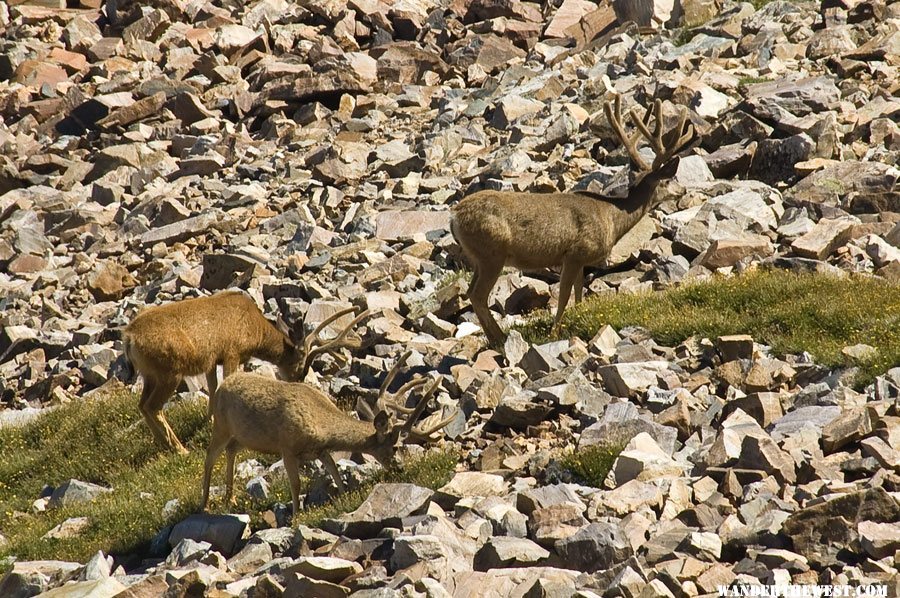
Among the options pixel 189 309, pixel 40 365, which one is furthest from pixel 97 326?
pixel 189 309

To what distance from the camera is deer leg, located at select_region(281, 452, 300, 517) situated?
384 inches

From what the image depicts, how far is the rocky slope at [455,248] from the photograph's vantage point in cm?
803

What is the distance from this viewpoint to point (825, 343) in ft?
37.7

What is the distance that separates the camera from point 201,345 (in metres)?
12.8

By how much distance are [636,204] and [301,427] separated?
18.9 ft

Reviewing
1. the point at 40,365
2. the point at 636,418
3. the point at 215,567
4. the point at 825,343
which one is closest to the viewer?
the point at 215,567

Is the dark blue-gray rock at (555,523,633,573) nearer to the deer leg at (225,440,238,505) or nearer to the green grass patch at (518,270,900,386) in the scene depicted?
the deer leg at (225,440,238,505)

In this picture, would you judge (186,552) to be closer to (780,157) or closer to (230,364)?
(230,364)

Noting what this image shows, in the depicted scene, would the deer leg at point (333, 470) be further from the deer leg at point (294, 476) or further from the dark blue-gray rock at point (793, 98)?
the dark blue-gray rock at point (793, 98)

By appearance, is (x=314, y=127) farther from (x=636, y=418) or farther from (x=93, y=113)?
(x=636, y=418)

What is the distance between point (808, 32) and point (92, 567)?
729 inches

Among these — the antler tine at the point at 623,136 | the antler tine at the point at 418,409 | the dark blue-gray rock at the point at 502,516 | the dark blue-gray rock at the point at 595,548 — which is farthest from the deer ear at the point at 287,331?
the dark blue-gray rock at the point at 595,548

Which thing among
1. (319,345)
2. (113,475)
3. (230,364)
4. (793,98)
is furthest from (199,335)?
(793,98)

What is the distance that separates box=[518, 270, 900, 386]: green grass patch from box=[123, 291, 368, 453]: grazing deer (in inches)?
105
